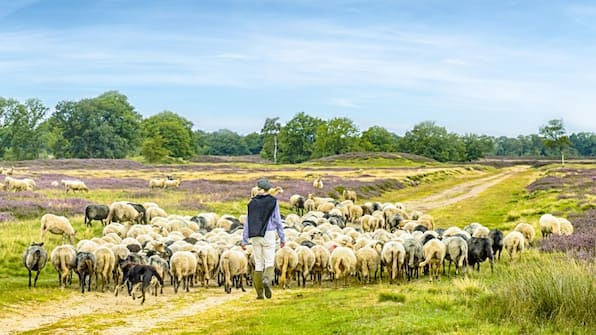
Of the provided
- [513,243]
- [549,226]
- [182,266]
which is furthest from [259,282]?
[549,226]

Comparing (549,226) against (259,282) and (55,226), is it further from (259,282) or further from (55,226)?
(55,226)

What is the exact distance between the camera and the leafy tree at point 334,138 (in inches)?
5979

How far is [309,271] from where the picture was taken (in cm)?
1752

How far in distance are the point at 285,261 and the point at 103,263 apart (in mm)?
5068

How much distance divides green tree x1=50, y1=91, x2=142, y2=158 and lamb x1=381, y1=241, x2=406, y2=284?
4979 inches

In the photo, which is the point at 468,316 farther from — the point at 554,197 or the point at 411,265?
the point at 554,197

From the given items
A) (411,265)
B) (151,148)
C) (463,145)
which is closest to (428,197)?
(411,265)

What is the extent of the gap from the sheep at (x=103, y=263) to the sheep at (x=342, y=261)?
20.6 feet

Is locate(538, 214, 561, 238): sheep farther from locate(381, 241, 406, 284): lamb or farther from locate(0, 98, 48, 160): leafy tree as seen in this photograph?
locate(0, 98, 48, 160): leafy tree

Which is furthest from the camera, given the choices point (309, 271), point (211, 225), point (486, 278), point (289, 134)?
point (289, 134)

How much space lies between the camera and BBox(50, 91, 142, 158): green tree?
449 feet

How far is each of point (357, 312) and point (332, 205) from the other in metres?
24.1

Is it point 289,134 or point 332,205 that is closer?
point 332,205

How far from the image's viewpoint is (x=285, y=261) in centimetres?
1662
